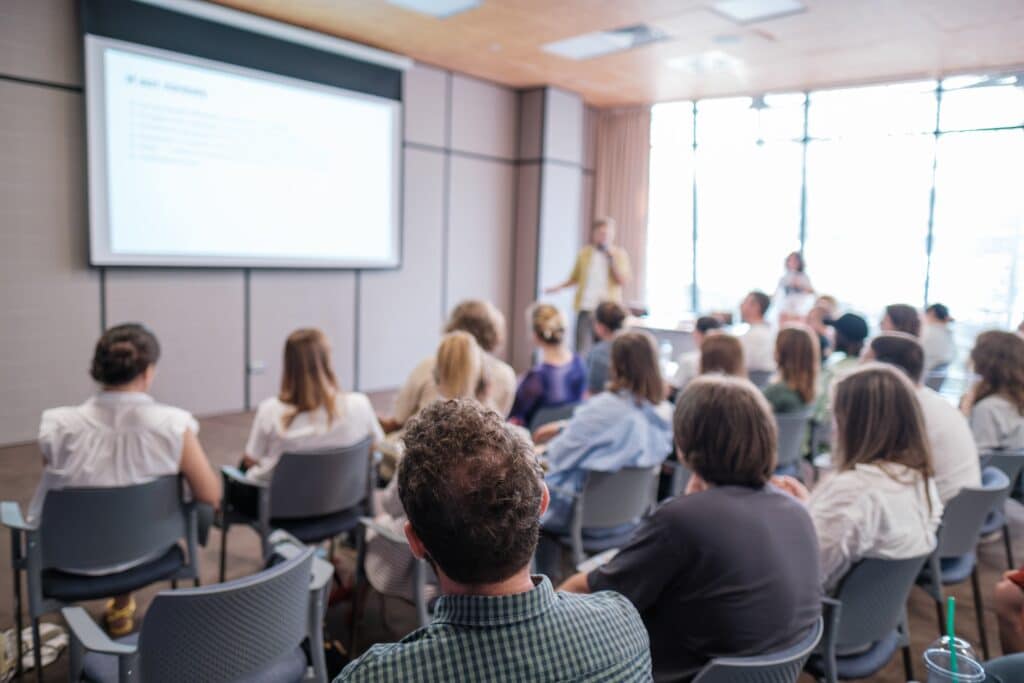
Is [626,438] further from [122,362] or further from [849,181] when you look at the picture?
[849,181]

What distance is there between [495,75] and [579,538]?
634 centimetres

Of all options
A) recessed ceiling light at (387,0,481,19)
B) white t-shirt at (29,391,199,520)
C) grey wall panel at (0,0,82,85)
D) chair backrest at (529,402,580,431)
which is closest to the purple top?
chair backrest at (529,402,580,431)

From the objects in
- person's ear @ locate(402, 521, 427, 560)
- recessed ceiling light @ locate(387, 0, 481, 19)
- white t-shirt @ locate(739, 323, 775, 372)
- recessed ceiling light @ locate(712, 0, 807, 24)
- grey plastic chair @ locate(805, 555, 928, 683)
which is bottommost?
grey plastic chair @ locate(805, 555, 928, 683)

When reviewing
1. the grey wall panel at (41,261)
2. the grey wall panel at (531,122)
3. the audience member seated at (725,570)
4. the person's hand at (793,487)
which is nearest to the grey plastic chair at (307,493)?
the audience member seated at (725,570)

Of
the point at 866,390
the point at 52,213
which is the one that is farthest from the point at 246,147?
the point at 866,390

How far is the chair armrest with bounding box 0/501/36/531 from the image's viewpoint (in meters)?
2.17

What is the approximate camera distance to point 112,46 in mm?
5168

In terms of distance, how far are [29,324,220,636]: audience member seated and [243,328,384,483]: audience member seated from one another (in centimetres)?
40

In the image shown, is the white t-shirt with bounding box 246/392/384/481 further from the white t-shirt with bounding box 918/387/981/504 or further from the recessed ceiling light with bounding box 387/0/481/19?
the recessed ceiling light with bounding box 387/0/481/19

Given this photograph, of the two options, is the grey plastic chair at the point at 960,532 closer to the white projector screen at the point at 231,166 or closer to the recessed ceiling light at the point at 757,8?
the recessed ceiling light at the point at 757,8

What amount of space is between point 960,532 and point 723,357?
1292 mm

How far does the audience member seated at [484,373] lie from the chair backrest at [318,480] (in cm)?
38

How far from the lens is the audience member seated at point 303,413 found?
2.89 metres

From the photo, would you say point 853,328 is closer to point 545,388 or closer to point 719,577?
point 545,388
